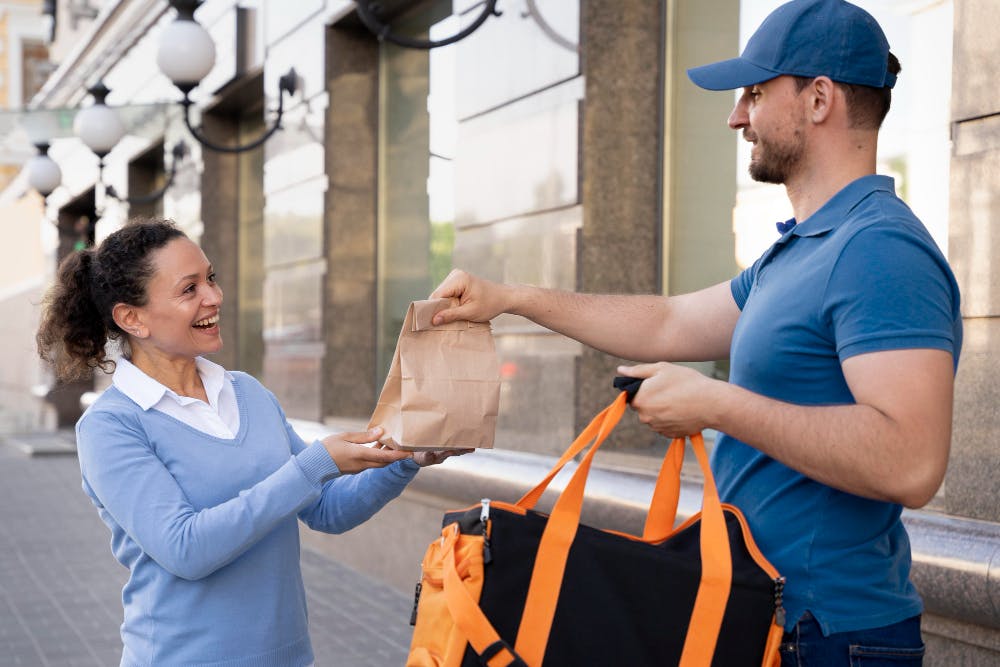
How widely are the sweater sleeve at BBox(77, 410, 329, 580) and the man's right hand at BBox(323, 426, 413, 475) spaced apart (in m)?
0.04

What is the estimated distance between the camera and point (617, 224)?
545 centimetres

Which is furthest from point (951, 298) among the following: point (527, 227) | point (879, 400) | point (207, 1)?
point (207, 1)

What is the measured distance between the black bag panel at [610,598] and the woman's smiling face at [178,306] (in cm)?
106

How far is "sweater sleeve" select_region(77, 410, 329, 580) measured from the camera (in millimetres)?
2311

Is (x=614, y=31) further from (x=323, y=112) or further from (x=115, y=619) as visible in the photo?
(x=115, y=619)

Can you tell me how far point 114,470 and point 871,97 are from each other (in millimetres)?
1621

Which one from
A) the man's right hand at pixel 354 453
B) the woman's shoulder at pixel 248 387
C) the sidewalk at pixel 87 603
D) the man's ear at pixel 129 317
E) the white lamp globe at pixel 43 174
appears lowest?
the sidewalk at pixel 87 603

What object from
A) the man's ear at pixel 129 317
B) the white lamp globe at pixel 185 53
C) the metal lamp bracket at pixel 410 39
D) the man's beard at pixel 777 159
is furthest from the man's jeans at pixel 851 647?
the white lamp globe at pixel 185 53

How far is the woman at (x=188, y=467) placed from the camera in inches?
92.1

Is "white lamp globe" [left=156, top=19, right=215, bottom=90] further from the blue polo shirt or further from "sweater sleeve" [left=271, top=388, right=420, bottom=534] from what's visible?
the blue polo shirt

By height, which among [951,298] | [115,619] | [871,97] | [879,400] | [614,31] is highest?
[614,31]

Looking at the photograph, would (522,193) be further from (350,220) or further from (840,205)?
(840,205)

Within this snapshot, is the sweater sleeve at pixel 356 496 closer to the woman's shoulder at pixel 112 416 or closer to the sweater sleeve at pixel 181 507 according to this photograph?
the sweater sleeve at pixel 181 507

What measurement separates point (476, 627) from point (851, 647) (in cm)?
59
